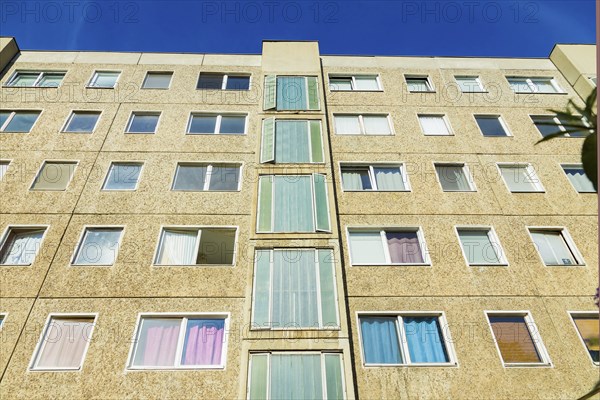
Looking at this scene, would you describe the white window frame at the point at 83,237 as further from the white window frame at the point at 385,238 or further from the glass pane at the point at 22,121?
the white window frame at the point at 385,238

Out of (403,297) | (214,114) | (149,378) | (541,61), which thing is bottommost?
(149,378)

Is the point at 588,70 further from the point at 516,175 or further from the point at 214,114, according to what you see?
the point at 214,114

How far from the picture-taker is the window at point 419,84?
1794cm

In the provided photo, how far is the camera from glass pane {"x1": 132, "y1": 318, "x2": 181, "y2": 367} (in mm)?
9406

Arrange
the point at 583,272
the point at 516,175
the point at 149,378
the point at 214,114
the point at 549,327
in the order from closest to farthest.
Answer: the point at 149,378 < the point at 549,327 < the point at 583,272 < the point at 516,175 < the point at 214,114

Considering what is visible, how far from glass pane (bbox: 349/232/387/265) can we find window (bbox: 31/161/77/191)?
9.04m

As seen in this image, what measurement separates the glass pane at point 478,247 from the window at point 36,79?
1684 cm

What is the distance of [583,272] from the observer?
1126 cm

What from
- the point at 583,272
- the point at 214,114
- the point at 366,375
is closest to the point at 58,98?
the point at 214,114

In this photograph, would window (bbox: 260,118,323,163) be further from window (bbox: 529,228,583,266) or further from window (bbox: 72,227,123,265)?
window (bbox: 529,228,583,266)

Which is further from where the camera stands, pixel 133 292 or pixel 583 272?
pixel 583 272

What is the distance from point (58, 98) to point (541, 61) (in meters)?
20.9

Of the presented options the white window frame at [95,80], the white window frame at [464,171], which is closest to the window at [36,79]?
the white window frame at [95,80]

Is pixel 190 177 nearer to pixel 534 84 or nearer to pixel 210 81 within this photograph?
pixel 210 81
